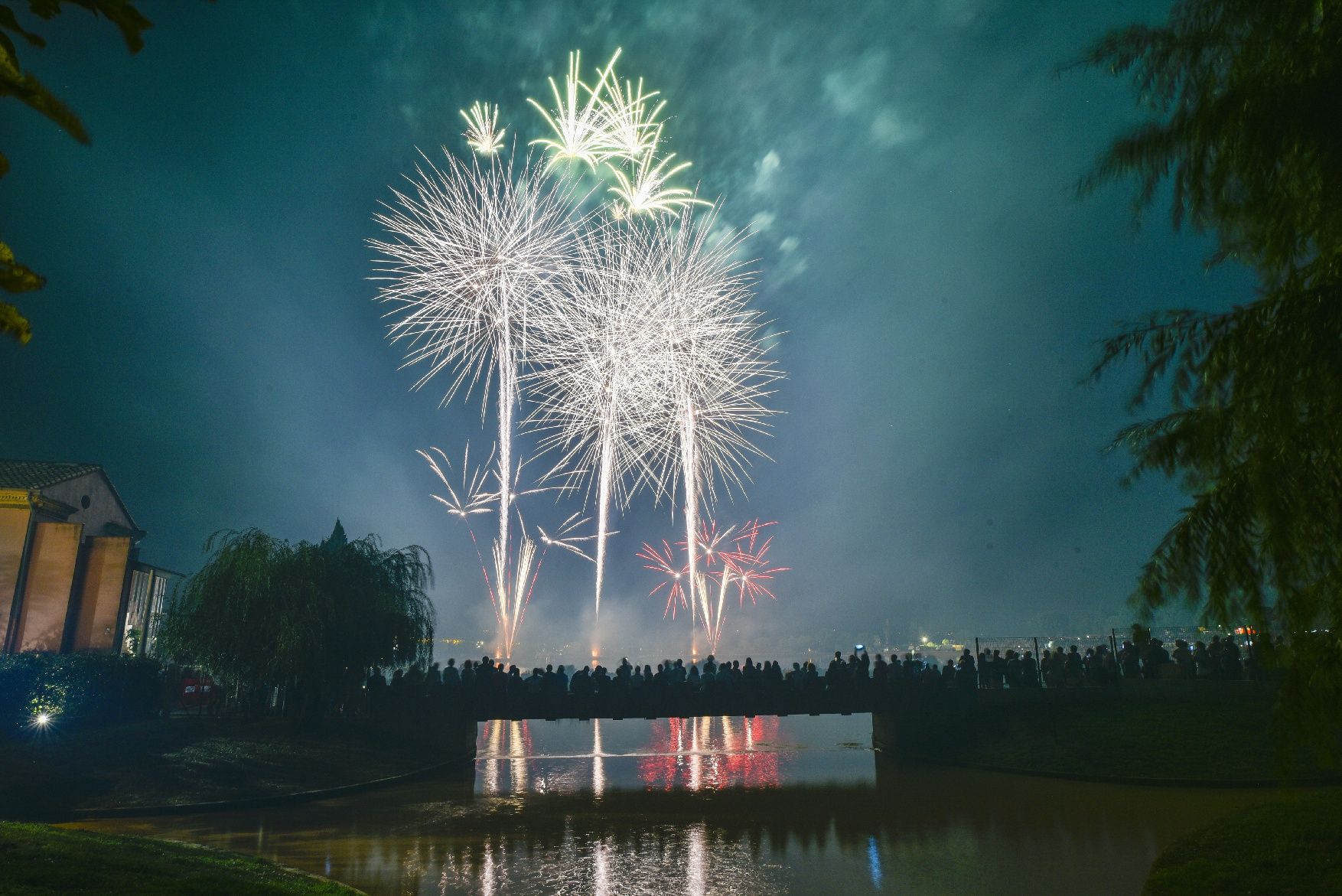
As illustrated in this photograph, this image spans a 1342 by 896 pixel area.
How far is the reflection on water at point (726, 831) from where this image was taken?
12164 millimetres

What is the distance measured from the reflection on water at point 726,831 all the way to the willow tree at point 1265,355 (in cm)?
747

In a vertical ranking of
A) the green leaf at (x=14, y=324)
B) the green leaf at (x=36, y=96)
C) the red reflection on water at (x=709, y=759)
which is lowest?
the red reflection on water at (x=709, y=759)

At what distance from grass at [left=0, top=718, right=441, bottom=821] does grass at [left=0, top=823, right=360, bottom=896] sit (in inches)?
314

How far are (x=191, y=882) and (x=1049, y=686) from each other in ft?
89.5

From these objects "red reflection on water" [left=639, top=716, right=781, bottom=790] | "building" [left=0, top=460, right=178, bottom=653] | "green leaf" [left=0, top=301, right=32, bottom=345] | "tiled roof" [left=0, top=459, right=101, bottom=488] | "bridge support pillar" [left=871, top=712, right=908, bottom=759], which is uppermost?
"tiled roof" [left=0, top=459, right=101, bottom=488]

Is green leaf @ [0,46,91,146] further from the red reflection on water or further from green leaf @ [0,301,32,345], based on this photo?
the red reflection on water

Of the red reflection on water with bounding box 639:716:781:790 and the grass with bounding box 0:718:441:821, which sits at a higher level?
the grass with bounding box 0:718:441:821

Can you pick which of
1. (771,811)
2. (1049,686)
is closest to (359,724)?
(771,811)

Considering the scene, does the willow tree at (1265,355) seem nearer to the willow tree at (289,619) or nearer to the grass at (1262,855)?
the grass at (1262,855)

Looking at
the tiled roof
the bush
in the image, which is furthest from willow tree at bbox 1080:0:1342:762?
the tiled roof

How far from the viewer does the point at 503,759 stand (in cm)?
3153

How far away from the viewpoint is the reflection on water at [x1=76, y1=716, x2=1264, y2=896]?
1216 centimetres

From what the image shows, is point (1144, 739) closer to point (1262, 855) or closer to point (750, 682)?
point (750, 682)

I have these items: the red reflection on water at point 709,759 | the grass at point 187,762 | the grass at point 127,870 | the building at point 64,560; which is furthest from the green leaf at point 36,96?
the building at point 64,560
